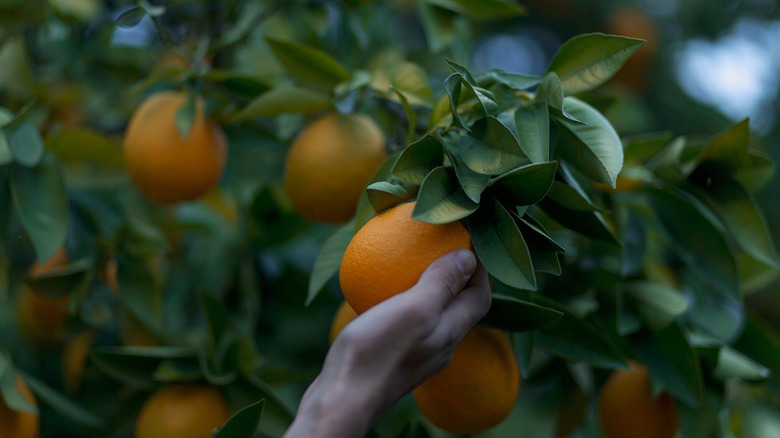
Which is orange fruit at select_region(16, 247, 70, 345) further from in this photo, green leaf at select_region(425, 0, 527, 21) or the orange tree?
green leaf at select_region(425, 0, 527, 21)

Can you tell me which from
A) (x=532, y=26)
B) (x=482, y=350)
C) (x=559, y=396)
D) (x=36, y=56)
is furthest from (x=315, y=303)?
(x=532, y=26)

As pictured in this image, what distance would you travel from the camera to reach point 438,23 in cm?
127

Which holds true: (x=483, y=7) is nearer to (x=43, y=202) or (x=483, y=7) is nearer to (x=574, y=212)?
(x=574, y=212)

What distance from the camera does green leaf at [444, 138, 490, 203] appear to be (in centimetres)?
78

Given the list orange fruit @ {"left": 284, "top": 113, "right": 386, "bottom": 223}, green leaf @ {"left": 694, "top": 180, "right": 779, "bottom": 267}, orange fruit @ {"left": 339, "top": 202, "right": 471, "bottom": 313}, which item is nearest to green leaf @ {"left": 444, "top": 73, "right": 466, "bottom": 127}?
orange fruit @ {"left": 339, "top": 202, "right": 471, "bottom": 313}

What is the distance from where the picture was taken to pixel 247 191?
1530mm

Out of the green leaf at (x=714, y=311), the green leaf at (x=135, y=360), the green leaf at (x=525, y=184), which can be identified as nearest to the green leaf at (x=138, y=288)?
the green leaf at (x=135, y=360)

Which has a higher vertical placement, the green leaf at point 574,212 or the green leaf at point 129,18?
the green leaf at point 129,18

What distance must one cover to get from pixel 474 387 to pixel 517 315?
90 millimetres

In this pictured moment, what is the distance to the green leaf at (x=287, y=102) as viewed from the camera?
3.55ft

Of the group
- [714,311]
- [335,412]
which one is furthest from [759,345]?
[335,412]

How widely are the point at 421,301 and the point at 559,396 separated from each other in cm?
68

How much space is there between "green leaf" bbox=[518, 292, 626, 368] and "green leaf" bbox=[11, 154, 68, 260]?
648 mm

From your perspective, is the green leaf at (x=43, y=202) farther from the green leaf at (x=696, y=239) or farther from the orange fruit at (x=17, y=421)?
the green leaf at (x=696, y=239)
